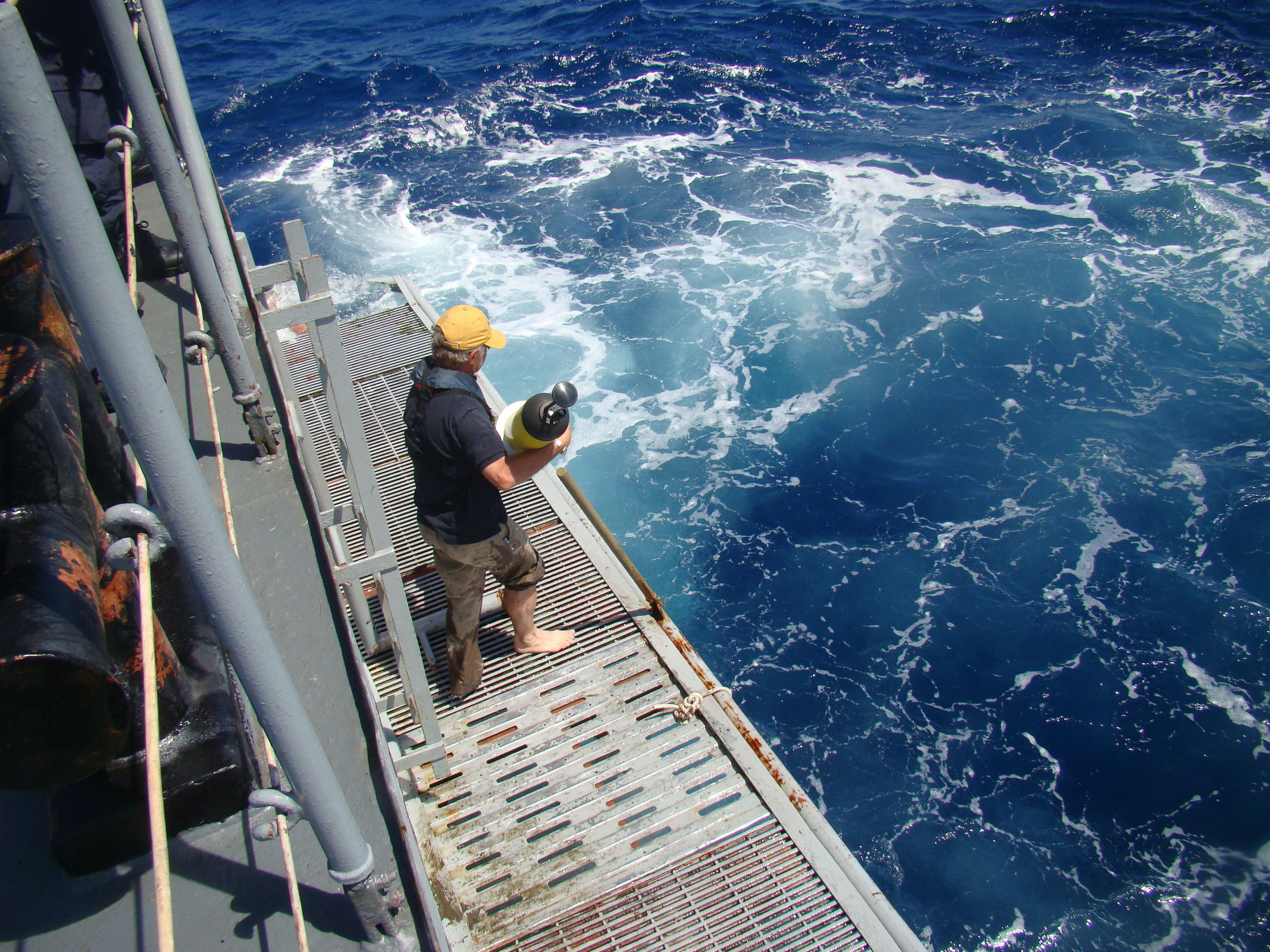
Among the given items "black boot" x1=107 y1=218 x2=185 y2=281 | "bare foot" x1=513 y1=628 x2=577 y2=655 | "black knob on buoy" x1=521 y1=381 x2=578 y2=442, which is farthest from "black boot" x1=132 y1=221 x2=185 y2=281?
"black knob on buoy" x1=521 y1=381 x2=578 y2=442

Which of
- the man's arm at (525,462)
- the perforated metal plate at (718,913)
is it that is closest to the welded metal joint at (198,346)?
the man's arm at (525,462)

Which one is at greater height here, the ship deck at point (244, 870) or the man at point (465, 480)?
the man at point (465, 480)

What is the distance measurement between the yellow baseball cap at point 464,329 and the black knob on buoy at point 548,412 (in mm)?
294

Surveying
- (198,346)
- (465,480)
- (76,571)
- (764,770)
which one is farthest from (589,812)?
(198,346)

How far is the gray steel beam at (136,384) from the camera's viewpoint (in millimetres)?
1146

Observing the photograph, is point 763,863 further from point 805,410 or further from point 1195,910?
point 805,410

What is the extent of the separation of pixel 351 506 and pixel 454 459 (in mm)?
484

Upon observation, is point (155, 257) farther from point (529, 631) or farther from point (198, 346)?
point (529, 631)

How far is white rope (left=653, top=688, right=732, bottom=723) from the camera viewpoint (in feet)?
13.8

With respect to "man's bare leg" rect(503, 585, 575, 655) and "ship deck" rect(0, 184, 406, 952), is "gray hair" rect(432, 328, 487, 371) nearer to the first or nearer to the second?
"ship deck" rect(0, 184, 406, 952)

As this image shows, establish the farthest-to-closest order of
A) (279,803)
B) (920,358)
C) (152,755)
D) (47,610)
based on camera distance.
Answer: (920,358), (279,803), (47,610), (152,755)

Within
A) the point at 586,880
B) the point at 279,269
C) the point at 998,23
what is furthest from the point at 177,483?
the point at 998,23

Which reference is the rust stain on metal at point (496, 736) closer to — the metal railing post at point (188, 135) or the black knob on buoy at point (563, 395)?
the black knob on buoy at point (563, 395)

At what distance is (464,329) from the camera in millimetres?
3166
